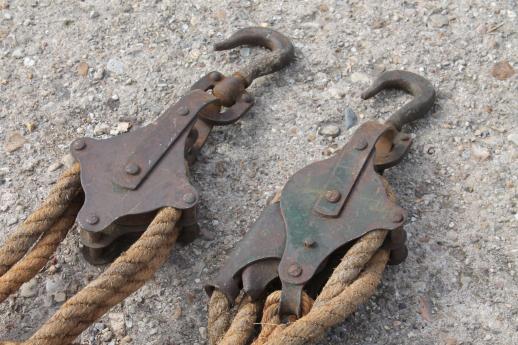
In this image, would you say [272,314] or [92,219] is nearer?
[272,314]

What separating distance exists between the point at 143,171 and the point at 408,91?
0.83m

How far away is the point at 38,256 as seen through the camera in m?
1.79

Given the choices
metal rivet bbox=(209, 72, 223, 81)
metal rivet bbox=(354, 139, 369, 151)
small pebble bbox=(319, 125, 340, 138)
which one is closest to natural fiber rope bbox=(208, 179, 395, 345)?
metal rivet bbox=(354, 139, 369, 151)

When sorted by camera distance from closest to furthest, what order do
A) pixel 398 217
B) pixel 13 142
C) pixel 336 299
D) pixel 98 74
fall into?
1. pixel 336 299
2. pixel 398 217
3. pixel 13 142
4. pixel 98 74

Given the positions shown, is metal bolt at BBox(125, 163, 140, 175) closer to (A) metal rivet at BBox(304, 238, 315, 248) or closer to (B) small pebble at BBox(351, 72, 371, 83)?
(A) metal rivet at BBox(304, 238, 315, 248)

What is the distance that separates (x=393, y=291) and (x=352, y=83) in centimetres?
73

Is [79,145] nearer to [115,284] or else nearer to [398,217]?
[115,284]

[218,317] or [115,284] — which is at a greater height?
[115,284]

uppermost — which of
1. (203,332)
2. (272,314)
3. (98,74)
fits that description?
(98,74)

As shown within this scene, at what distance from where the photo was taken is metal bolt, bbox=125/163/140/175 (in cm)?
188

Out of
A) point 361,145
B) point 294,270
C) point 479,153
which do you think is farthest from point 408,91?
point 294,270

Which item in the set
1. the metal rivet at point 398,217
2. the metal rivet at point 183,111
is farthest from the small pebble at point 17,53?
the metal rivet at point 398,217

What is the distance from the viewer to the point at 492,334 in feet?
5.78

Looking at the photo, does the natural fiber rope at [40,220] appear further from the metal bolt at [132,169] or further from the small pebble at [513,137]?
the small pebble at [513,137]
